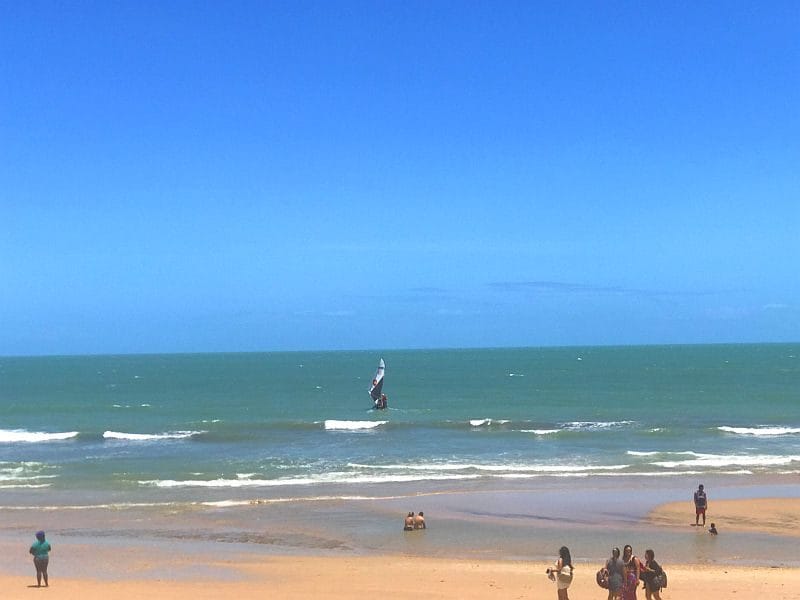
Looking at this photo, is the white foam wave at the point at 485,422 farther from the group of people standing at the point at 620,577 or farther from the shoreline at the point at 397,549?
the group of people standing at the point at 620,577

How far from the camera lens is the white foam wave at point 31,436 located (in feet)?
145

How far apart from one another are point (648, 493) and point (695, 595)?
11.6m

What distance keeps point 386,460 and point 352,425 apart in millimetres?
14462

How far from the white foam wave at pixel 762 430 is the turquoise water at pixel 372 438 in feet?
0.22

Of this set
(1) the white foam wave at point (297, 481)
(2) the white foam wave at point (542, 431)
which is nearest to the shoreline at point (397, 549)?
(1) the white foam wave at point (297, 481)

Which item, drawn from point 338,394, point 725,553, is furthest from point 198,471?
point 338,394

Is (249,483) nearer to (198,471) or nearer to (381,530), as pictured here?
(198,471)

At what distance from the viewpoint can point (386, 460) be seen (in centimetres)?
3491

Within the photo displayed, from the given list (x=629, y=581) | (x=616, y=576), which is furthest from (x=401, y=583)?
(x=629, y=581)

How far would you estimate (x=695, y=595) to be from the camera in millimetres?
15203

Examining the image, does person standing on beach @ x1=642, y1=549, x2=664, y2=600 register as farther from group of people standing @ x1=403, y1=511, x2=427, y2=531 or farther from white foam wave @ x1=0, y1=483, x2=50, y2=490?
white foam wave @ x1=0, y1=483, x2=50, y2=490

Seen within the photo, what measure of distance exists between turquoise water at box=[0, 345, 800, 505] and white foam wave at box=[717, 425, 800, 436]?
0.07 m

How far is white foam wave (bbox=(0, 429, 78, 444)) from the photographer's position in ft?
145

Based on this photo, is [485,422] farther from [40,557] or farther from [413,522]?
[40,557]
